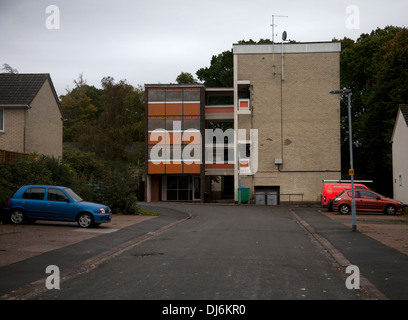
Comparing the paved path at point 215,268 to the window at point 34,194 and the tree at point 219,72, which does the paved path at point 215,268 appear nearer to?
the window at point 34,194

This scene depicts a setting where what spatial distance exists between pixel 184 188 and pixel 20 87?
1975 centimetres

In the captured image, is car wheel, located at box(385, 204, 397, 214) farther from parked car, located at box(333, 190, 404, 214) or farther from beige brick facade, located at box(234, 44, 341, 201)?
beige brick facade, located at box(234, 44, 341, 201)

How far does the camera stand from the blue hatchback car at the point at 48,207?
18984 millimetres

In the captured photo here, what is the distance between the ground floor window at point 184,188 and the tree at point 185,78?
2039 centimetres

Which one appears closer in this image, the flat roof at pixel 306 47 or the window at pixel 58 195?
the window at pixel 58 195

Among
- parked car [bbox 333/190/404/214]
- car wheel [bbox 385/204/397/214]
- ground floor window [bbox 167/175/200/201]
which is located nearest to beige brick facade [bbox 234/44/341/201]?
ground floor window [bbox 167/175/200/201]

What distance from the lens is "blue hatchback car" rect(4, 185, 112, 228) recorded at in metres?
19.0

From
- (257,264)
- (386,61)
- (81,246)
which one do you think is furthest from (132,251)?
(386,61)

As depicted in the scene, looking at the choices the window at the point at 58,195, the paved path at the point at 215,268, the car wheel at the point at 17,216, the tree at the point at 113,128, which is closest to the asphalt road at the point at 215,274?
the paved path at the point at 215,268

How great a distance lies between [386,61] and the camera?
1812 inches

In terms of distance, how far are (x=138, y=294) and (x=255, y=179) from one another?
37363mm

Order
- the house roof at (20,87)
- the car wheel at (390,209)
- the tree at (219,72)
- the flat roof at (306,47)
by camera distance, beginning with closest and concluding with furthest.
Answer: the car wheel at (390,209)
the house roof at (20,87)
the flat roof at (306,47)
the tree at (219,72)

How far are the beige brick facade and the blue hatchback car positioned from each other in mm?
26788

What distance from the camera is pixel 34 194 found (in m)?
19.1
